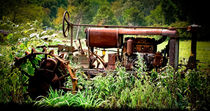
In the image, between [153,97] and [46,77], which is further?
[46,77]

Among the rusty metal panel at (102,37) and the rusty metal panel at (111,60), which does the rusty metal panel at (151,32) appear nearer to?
the rusty metal panel at (102,37)

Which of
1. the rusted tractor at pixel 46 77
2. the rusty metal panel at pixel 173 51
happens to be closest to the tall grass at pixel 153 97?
the rusted tractor at pixel 46 77

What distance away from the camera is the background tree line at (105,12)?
4.30 metres

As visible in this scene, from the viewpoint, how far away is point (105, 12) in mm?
4938

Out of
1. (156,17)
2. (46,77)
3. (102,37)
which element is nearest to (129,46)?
(102,37)

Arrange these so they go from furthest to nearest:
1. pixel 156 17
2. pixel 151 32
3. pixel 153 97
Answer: pixel 156 17 → pixel 151 32 → pixel 153 97

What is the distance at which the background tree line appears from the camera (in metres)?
4.30

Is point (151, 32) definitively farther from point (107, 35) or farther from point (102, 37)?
point (102, 37)

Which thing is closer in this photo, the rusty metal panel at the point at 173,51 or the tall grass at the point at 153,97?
the tall grass at the point at 153,97

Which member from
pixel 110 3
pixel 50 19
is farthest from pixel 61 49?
pixel 110 3

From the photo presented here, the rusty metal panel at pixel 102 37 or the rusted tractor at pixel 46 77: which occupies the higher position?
the rusty metal panel at pixel 102 37

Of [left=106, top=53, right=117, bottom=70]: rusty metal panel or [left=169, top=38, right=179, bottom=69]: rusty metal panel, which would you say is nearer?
[left=169, top=38, right=179, bottom=69]: rusty metal panel

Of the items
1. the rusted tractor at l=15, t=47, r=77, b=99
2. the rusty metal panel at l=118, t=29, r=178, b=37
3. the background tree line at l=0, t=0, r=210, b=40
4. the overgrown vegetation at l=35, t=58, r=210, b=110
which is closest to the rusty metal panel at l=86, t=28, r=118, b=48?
the rusty metal panel at l=118, t=29, r=178, b=37

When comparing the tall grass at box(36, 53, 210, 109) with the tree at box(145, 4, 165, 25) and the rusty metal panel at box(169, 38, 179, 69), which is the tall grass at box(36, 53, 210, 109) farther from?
the tree at box(145, 4, 165, 25)
